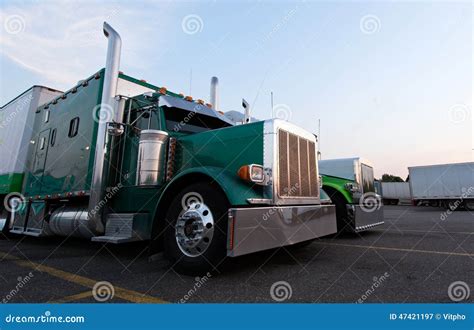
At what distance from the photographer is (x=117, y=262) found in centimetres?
444

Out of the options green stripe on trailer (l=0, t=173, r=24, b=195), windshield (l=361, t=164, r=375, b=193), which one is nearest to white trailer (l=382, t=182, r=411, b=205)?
windshield (l=361, t=164, r=375, b=193)

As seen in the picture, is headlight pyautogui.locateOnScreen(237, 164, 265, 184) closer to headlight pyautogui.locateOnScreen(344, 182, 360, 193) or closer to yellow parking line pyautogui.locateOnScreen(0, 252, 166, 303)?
yellow parking line pyautogui.locateOnScreen(0, 252, 166, 303)

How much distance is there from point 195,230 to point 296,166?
1.65 m

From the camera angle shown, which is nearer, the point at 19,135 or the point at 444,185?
the point at 19,135

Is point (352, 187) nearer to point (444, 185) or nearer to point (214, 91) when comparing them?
point (214, 91)

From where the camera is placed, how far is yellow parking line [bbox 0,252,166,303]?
2688mm

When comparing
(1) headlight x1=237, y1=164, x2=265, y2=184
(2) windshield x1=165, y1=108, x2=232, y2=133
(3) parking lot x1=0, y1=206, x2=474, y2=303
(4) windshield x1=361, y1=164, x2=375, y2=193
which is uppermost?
(2) windshield x1=165, y1=108, x2=232, y2=133

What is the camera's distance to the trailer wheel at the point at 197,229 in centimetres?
323

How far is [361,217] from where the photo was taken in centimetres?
702

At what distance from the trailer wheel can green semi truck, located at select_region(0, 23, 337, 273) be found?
0.01 m

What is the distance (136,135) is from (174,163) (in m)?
0.92

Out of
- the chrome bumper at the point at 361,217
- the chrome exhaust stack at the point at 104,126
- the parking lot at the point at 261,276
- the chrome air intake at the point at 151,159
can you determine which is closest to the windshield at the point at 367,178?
the chrome bumper at the point at 361,217

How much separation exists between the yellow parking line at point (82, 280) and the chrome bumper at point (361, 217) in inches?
211

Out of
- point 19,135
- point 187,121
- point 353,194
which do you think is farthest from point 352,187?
point 19,135
